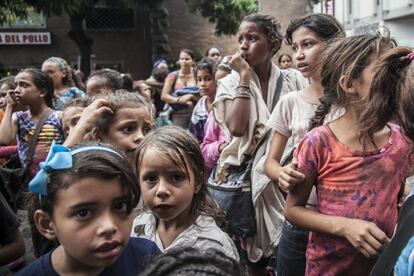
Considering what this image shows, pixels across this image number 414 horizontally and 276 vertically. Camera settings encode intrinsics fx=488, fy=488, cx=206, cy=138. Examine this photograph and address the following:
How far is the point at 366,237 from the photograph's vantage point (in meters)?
1.63

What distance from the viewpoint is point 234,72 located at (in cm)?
301

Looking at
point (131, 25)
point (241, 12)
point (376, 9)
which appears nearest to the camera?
point (376, 9)

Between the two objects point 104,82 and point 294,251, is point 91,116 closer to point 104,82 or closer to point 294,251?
point 294,251

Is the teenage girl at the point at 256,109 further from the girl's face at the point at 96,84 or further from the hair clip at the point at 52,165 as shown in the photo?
the hair clip at the point at 52,165

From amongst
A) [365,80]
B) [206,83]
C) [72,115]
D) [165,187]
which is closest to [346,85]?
[365,80]

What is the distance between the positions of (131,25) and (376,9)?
10360 mm

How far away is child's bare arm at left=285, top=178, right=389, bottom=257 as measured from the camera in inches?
64.1

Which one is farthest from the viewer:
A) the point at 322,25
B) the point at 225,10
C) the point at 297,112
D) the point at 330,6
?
the point at 225,10

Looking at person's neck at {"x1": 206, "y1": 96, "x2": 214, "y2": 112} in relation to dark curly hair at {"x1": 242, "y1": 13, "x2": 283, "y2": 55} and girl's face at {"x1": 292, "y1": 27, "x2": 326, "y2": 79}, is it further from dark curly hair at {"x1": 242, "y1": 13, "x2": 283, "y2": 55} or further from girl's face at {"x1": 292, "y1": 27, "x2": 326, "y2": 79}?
girl's face at {"x1": 292, "y1": 27, "x2": 326, "y2": 79}

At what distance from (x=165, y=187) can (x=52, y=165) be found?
557 mm

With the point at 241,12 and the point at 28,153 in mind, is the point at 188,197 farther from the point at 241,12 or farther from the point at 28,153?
the point at 241,12

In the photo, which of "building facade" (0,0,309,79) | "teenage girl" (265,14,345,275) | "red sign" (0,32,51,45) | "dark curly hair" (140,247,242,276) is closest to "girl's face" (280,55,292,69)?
"teenage girl" (265,14,345,275)

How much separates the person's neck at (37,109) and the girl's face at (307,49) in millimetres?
2220

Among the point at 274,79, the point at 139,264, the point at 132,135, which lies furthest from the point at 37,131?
the point at 139,264
